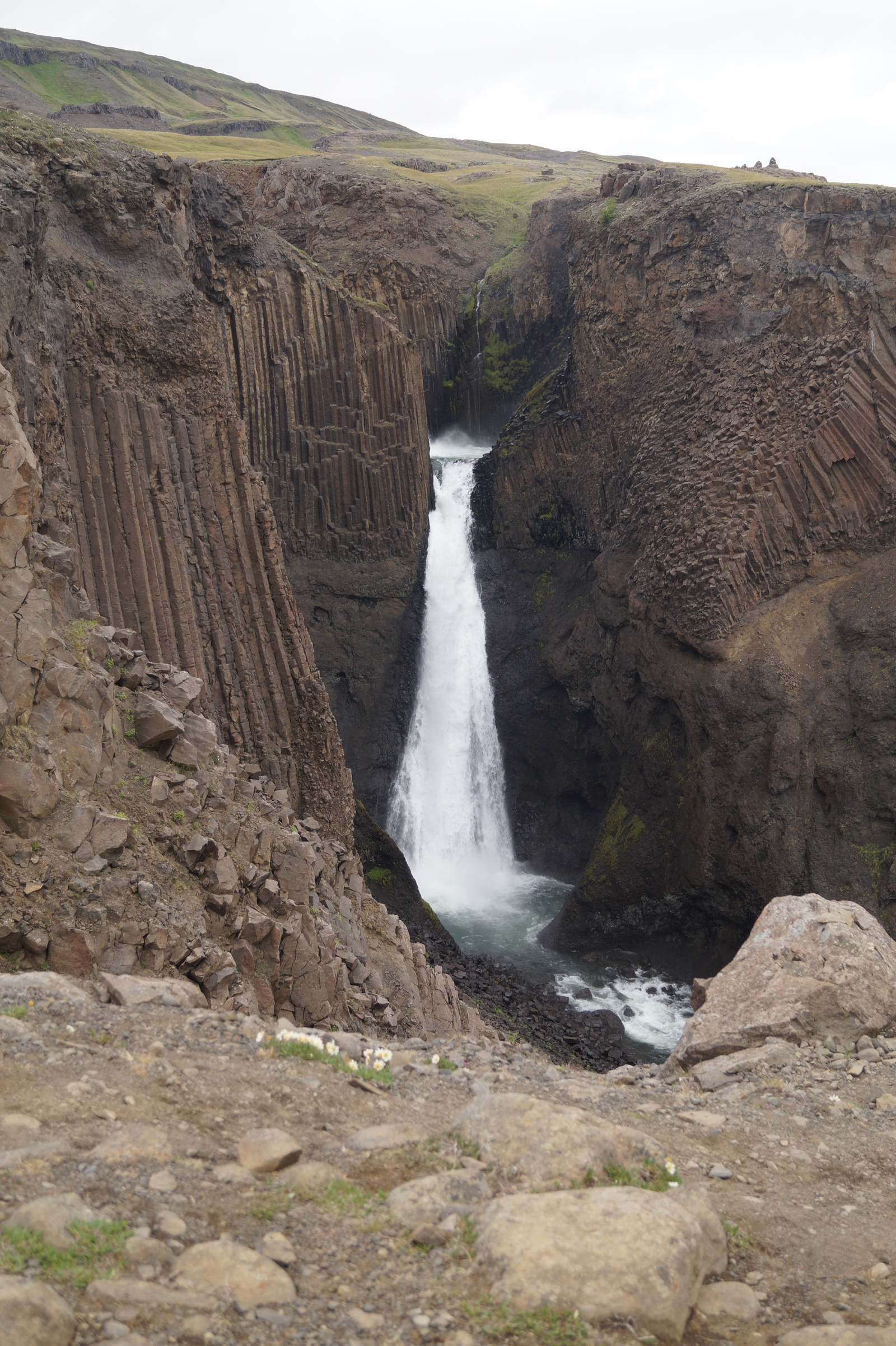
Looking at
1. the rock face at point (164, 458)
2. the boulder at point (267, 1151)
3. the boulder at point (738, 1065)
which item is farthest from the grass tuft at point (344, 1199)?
the rock face at point (164, 458)

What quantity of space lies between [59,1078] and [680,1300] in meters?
3.32

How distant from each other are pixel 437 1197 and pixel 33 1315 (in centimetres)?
194

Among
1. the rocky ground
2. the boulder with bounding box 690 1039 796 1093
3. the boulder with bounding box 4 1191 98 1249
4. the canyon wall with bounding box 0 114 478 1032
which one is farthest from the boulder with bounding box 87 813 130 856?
the boulder with bounding box 690 1039 796 1093

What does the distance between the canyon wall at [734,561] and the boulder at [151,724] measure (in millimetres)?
16045

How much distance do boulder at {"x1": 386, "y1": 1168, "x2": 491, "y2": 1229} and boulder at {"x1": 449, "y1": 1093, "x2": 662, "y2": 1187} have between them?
32cm

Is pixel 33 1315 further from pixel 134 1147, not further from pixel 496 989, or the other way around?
pixel 496 989

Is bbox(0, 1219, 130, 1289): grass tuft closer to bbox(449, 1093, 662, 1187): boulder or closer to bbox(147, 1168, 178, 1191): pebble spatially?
bbox(147, 1168, 178, 1191): pebble

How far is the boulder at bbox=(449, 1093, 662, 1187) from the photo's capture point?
489 cm

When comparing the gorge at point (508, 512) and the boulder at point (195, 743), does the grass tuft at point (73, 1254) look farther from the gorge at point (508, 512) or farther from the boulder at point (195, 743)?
the boulder at point (195, 743)

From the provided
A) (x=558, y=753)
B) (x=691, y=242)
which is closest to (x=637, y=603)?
(x=558, y=753)

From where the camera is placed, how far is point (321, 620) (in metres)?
30.5

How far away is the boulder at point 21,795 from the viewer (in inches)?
344

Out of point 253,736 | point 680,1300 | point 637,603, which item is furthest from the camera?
point 637,603

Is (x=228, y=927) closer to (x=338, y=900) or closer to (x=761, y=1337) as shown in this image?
(x=338, y=900)
